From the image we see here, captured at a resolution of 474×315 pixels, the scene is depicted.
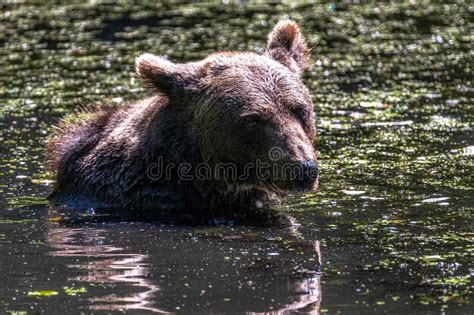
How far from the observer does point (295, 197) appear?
9.79 metres

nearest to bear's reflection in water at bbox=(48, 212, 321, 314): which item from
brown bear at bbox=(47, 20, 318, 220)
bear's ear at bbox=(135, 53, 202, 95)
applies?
brown bear at bbox=(47, 20, 318, 220)

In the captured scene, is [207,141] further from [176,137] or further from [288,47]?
[288,47]

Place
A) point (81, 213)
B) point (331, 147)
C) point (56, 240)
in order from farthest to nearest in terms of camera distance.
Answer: point (331, 147), point (81, 213), point (56, 240)

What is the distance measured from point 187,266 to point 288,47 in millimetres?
3072

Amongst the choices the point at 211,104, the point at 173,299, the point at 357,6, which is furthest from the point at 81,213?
the point at 357,6

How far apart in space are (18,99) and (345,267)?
25.9 ft

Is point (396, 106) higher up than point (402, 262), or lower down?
higher up

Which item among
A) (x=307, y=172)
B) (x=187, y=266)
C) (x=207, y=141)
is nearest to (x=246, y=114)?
(x=207, y=141)

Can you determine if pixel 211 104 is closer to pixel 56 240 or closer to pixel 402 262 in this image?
pixel 56 240

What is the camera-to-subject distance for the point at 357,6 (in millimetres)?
19766

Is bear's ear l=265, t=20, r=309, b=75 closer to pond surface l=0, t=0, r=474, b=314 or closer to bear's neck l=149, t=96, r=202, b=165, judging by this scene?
bear's neck l=149, t=96, r=202, b=165

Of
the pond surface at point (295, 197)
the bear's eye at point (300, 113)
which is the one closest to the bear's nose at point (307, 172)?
the pond surface at point (295, 197)

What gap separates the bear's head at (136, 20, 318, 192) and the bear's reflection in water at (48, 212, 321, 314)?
0.51m

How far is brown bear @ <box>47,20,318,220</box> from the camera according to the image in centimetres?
876
